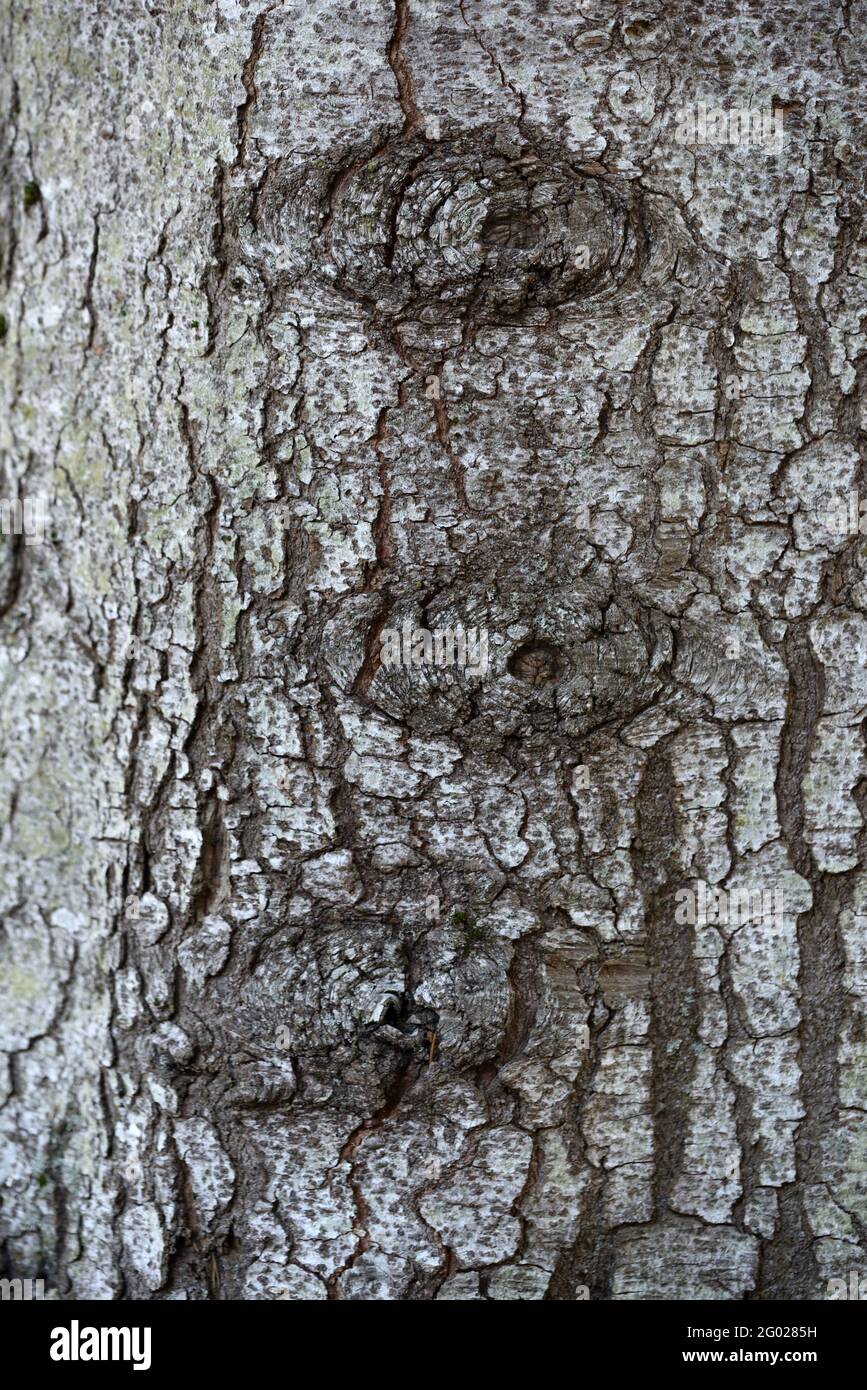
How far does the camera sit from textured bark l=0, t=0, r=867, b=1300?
109 cm

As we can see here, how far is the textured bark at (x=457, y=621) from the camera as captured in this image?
1095 millimetres

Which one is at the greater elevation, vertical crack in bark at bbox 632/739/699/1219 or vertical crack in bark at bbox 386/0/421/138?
vertical crack in bark at bbox 386/0/421/138

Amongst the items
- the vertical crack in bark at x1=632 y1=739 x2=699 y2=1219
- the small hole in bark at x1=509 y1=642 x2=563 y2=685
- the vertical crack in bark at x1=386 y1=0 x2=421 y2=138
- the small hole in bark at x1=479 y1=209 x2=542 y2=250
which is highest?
the vertical crack in bark at x1=386 y1=0 x2=421 y2=138

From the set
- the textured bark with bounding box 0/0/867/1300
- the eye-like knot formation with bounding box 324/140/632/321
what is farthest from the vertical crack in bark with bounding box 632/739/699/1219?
the eye-like knot formation with bounding box 324/140/632/321

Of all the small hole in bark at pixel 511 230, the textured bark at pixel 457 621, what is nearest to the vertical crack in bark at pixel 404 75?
the textured bark at pixel 457 621

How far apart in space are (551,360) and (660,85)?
304 millimetres

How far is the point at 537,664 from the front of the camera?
43.5 inches

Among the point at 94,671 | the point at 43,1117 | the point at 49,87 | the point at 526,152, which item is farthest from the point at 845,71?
the point at 43,1117

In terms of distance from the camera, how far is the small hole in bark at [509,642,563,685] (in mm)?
1101

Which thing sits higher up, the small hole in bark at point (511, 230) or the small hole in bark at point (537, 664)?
the small hole in bark at point (511, 230)

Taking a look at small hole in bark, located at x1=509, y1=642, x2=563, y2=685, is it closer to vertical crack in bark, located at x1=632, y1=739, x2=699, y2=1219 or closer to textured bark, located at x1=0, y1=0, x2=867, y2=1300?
textured bark, located at x1=0, y1=0, x2=867, y2=1300

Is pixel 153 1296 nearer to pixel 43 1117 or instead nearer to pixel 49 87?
pixel 43 1117

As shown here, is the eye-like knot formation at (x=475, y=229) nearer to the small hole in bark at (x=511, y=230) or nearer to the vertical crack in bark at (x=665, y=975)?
the small hole in bark at (x=511, y=230)

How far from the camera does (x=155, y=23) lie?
3.78 ft
